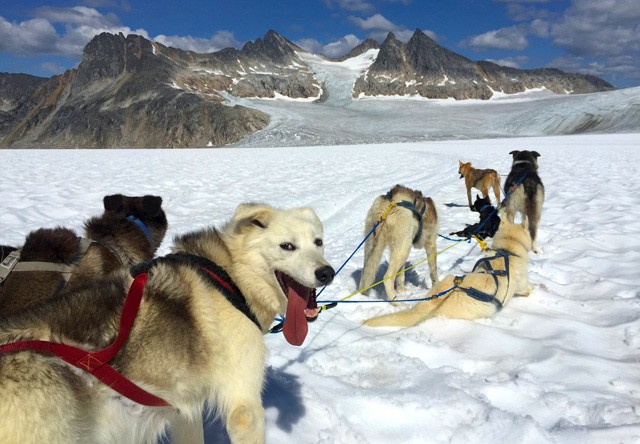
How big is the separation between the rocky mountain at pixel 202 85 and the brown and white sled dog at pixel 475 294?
79108 mm

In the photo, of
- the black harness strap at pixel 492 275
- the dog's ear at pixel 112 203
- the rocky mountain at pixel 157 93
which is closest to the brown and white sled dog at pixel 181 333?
the dog's ear at pixel 112 203

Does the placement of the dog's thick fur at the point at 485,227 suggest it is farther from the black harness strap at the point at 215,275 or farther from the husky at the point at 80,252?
the black harness strap at the point at 215,275

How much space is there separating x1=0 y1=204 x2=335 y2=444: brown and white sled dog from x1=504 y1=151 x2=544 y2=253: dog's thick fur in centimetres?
559

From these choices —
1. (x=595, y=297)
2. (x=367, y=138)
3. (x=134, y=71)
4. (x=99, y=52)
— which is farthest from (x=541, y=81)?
(x=595, y=297)

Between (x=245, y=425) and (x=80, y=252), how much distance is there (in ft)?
5.92

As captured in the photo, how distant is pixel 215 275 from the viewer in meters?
2.43

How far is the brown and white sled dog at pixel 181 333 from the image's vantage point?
167cm

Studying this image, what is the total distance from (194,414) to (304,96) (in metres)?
116

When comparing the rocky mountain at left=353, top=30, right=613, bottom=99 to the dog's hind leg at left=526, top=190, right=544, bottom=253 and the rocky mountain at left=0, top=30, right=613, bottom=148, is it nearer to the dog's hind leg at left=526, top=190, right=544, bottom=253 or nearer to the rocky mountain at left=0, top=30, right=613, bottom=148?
the rocky mountain at left=0, top=30, right=613, bottom=148

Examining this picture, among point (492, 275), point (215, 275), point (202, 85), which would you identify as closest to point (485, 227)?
point (492, 275)

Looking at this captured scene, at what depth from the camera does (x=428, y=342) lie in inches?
156

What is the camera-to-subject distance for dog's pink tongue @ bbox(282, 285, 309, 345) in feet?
8.52

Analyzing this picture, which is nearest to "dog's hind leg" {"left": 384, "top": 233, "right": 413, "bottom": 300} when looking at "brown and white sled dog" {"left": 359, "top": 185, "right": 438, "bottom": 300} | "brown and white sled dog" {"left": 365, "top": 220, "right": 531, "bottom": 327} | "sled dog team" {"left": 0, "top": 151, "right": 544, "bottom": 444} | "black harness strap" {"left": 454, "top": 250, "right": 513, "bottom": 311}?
"brown and white sled dog" {"left": 359, "top": 185, "right": 438, "bottom": 300}

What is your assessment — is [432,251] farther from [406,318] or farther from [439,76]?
[439,76]
